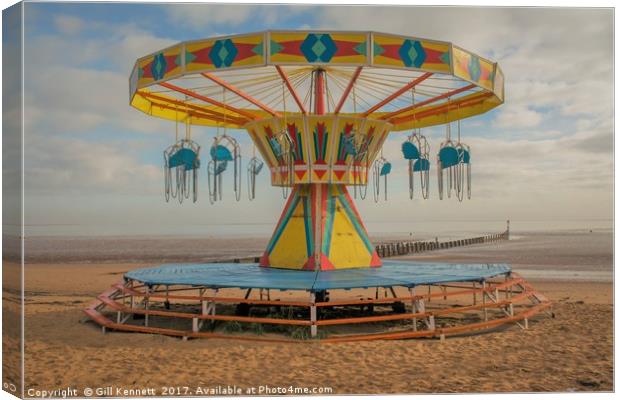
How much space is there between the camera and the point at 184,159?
10.3 m

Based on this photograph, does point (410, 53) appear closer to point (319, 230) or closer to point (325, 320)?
point (325, 320)

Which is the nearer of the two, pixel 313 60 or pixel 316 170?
pixel 313 60

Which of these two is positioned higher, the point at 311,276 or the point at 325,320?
the point at 311,276

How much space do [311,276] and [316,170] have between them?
8.05ft

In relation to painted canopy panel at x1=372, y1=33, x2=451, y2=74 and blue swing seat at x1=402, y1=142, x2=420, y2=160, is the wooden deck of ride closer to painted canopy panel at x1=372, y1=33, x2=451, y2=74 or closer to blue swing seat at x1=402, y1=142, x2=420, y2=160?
blue swing seat at x1=402, y1=142, x2=420, y2=160

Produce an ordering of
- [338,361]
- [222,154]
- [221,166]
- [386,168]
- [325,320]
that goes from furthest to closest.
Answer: [386,168], [221,166], [222,154], [325,320], [338,361]

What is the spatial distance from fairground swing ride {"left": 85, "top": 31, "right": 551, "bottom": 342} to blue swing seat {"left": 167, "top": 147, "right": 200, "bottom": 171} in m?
0.02

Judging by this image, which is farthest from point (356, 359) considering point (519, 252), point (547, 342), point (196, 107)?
point (519, 252)

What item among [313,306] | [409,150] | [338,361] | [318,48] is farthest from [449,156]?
[338,361]

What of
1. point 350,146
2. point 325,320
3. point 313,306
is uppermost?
point 350,146

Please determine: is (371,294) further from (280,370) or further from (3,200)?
(3,200)

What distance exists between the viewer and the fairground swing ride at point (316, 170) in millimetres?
9188

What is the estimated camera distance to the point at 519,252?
41.5m

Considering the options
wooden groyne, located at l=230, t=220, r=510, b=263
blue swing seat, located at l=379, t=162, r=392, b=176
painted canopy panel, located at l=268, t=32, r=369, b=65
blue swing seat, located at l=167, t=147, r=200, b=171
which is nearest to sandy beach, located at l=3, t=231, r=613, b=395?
blue swing seat, located at l=167, t=147, r=200, b=171
